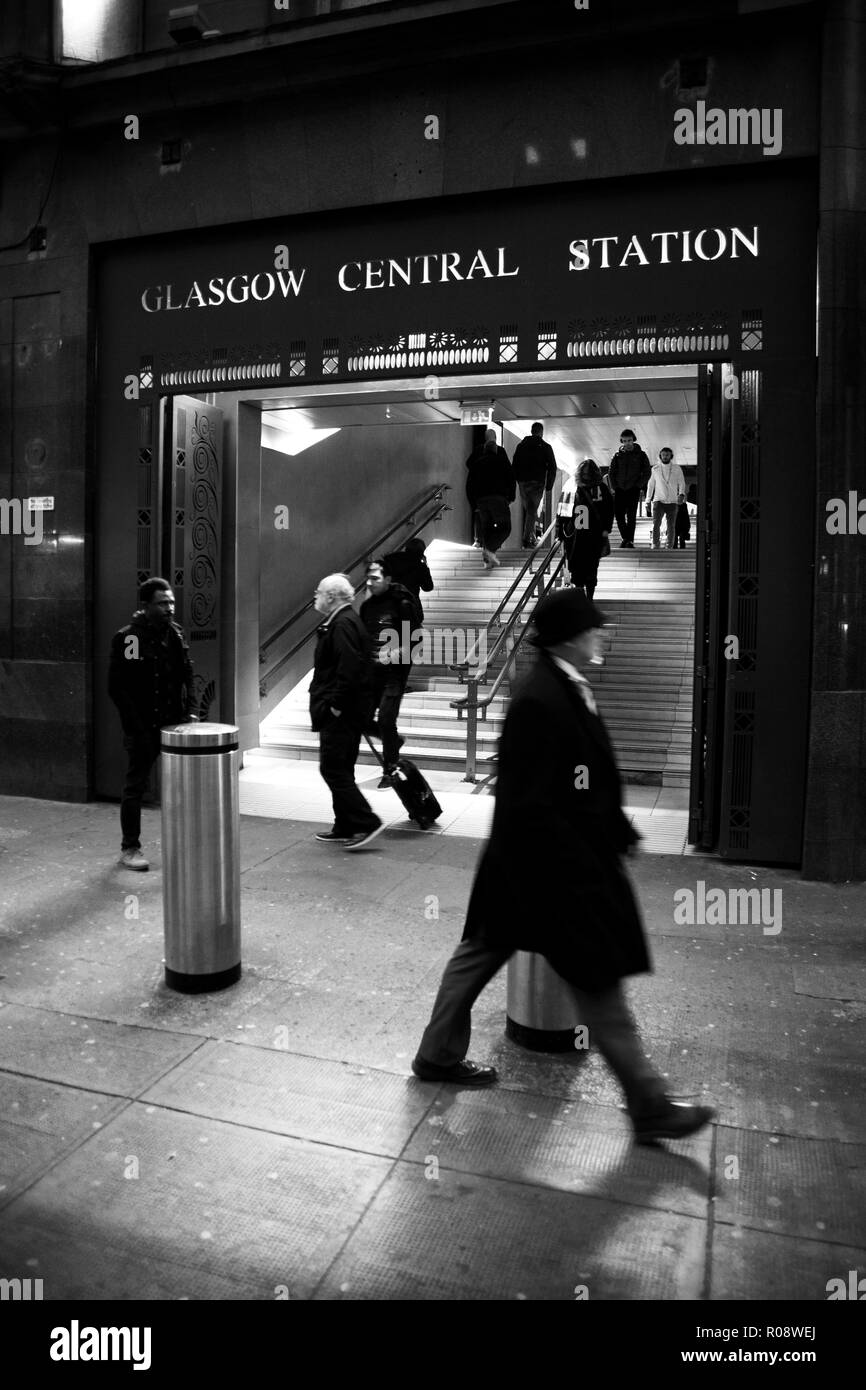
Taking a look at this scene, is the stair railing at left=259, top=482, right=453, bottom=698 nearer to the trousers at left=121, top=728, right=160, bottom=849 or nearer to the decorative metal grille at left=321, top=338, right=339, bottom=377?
the decorative metal grille at left=321, top=338, right=339, bottom=377

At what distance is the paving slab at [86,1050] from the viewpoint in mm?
3660

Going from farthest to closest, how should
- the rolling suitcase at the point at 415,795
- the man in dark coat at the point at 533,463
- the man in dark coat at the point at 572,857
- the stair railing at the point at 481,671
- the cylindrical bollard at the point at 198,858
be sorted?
the man in dark coat at the point at 533,463 < the stair railing at the point at 481,671 < the rolling suitcase at the point at 415,795 < the cylindrical bollard at the point at 198,858 < the man in dark coat at the point at 572,857

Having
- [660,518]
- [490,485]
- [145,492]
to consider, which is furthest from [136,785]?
[660,518]

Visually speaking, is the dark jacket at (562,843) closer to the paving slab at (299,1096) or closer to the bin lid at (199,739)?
the paving slab at (299,1096)

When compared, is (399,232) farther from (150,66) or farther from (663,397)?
(663,397)

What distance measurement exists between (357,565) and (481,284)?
761cm

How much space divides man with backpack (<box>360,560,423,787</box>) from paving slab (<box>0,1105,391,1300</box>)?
528 cm

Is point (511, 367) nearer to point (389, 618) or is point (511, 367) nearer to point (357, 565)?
point (389, 618)

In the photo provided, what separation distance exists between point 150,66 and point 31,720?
5323 mm

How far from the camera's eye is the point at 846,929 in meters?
5.49

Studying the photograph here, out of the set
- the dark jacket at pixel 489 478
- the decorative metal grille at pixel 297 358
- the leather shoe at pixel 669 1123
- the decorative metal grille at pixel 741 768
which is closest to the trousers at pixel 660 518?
the dark jacket at pixel 489 478

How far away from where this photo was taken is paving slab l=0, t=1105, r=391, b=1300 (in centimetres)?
256

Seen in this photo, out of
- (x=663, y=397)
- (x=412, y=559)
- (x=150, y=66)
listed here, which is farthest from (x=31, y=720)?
(x=663, y=397)

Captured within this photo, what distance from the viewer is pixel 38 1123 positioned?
3340mm
